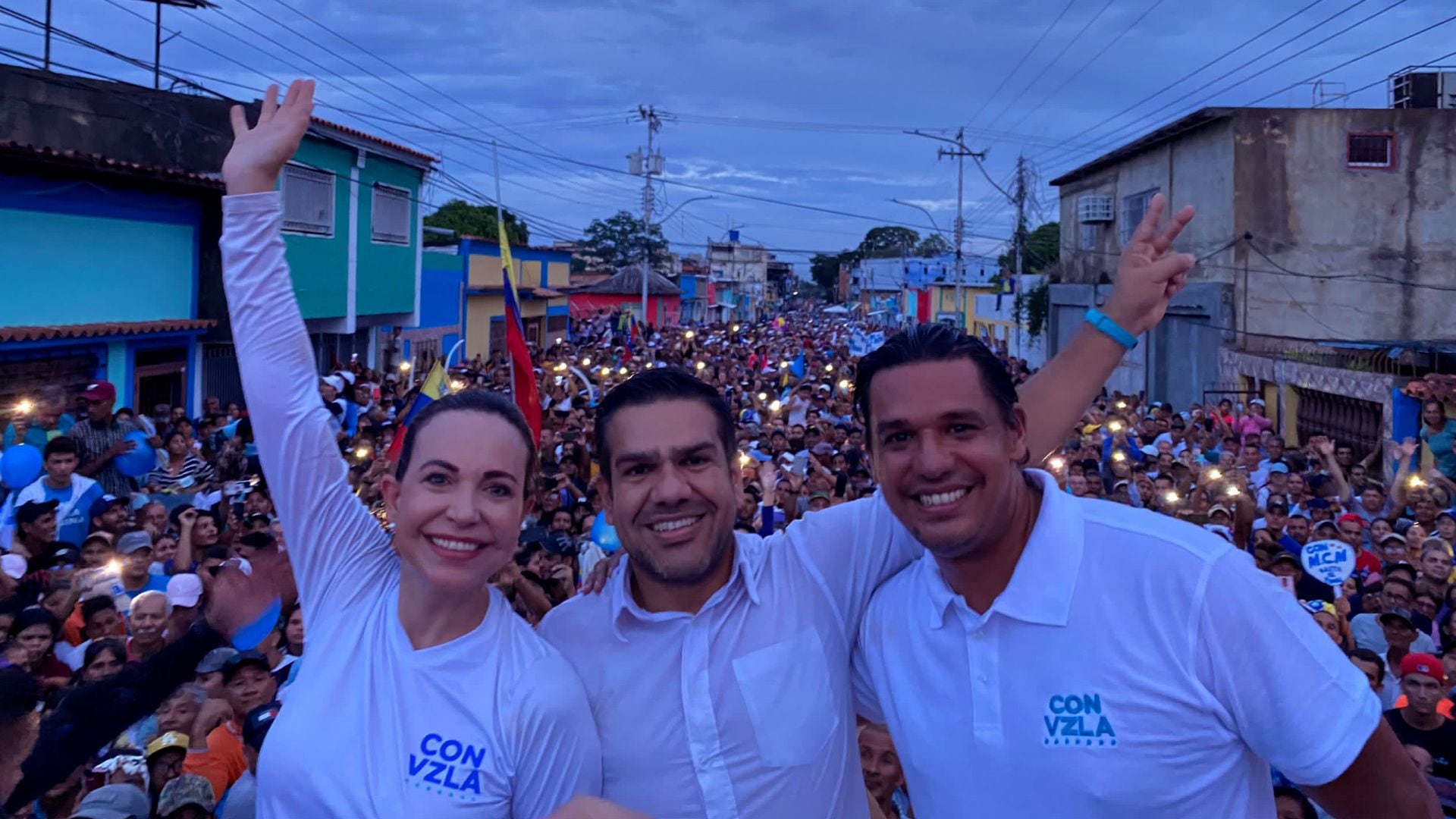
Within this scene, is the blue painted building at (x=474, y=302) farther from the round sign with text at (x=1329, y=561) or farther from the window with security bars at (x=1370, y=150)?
the round sign with text at (x=1329, y=561)

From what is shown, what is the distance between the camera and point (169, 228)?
14.2m

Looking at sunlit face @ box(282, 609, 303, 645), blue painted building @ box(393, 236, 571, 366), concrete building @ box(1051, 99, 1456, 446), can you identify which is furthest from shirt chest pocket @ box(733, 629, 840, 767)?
blue painted building @ box(393, 236, 571, 366)

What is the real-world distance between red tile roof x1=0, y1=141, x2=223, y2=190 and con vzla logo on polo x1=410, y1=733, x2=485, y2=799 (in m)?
9.86

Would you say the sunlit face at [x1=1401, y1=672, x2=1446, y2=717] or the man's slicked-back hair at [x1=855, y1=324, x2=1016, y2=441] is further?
the sunlit face at [x1=1401, y1=672, x2=1446, y2=717]

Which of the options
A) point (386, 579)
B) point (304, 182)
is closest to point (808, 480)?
point (386, 579)

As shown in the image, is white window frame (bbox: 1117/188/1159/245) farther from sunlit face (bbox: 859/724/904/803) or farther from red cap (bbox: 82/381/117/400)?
sunlit face (bbox: 859/724/904/803)

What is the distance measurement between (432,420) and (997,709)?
3.94 feet

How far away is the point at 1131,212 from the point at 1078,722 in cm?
2530

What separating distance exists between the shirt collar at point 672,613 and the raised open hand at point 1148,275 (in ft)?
3.24

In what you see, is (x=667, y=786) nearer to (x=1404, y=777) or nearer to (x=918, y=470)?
(x=918, y=470)

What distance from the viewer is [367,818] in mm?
1940

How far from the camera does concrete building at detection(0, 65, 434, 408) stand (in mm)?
12031

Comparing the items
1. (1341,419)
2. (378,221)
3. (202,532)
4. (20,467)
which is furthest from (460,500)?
(378,221)

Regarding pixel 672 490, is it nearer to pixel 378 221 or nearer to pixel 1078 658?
pixel 1078 658
